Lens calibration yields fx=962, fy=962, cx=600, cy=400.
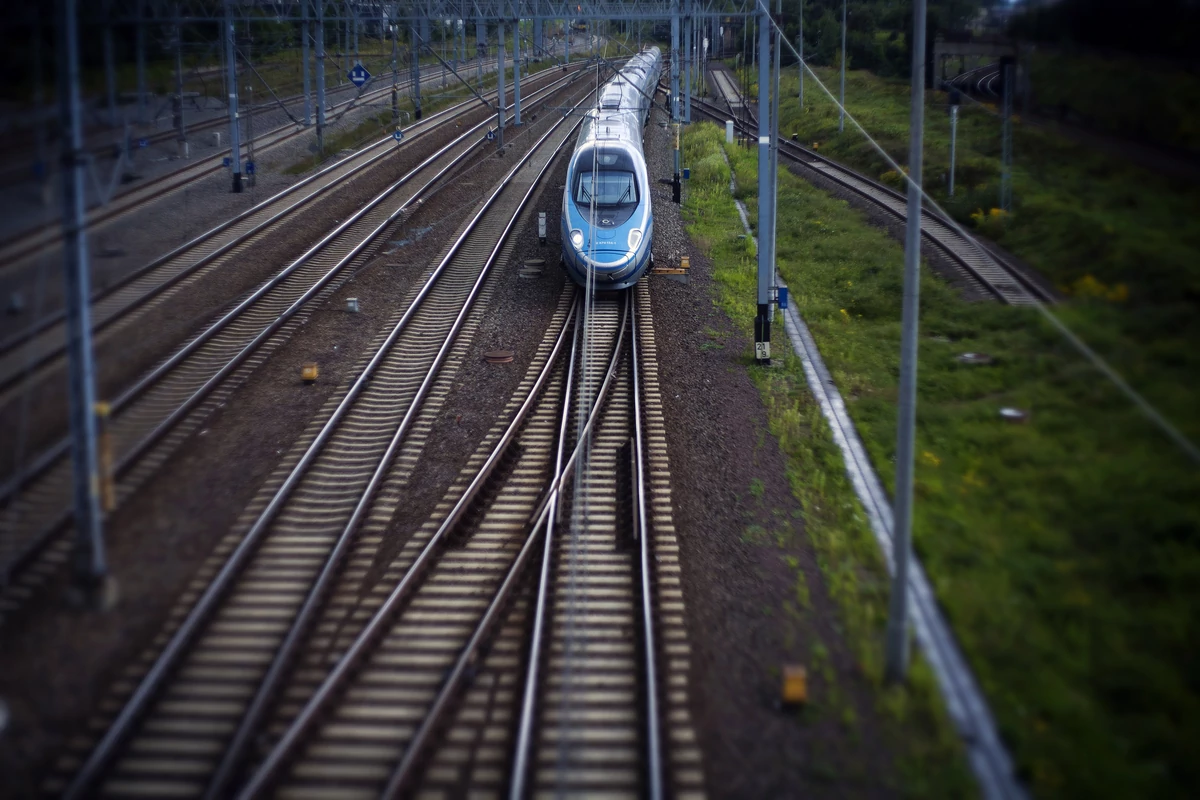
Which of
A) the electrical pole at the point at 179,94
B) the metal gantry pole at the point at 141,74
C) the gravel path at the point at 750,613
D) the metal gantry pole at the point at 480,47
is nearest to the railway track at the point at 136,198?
the electrical pole at the point at 179,94

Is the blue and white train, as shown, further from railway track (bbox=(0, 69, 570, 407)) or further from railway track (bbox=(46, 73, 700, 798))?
railway track (bbox=(0, 69, 570, 407))

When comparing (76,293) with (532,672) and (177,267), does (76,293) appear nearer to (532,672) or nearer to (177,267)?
(532,672)

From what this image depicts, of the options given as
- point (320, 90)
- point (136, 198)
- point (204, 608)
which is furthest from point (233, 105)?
point (204, 608)

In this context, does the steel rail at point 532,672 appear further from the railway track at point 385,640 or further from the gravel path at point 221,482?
the gravel path at point 221,482

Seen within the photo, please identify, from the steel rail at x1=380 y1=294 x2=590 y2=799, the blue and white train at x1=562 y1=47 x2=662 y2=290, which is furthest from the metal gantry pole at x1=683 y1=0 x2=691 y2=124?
the steel rail at x1=380 y1=294 x2=590 y2=799

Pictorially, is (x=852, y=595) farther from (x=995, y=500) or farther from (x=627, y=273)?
(x=627, y=273)

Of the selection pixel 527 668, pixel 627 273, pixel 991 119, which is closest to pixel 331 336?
pixel 627 273
